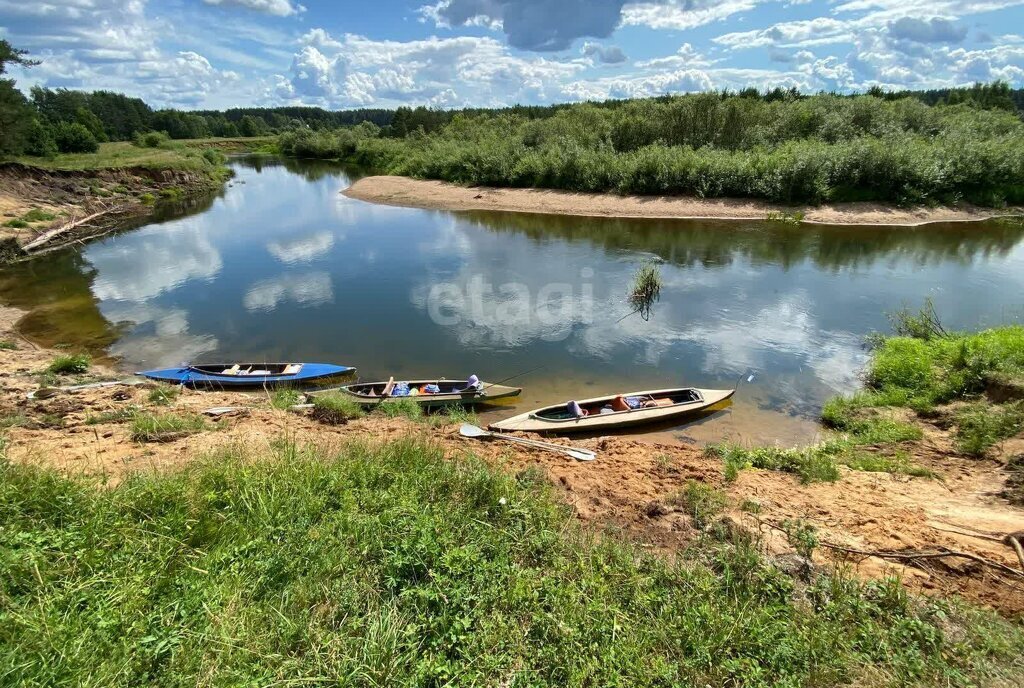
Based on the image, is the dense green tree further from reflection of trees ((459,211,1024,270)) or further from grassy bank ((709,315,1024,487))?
grassy bank ((709,315,1024,487))

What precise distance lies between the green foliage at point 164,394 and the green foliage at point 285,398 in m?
2.05

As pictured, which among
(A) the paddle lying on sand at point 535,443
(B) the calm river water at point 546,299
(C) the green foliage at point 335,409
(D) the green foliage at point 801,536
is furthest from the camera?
(B) the calm river water at point 546,299

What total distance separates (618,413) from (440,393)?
13.6 ft

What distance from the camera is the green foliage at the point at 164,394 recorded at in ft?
36.5

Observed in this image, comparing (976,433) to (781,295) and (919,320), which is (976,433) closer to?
(919,320)

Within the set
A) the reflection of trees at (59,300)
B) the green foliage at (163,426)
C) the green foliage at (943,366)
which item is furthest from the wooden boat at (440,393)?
the reflection of trees at (59,300)

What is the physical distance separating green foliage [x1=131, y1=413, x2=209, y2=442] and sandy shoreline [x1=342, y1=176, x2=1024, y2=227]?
30459 mm

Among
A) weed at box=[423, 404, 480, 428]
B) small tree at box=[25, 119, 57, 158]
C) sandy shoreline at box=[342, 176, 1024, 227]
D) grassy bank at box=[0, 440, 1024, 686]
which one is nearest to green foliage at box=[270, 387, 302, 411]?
weed at box=[423, 404, 480, 428]

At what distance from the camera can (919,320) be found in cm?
1472

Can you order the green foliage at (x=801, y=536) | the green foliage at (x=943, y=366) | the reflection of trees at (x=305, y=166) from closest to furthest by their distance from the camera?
1. the green foliage at (x=801, y=536)
2. the green foliage at (x=943, y=366)
3. the reflection of trees at (x=305, y=166)

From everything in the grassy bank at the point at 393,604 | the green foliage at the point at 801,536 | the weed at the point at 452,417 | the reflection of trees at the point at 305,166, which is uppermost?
the reflection of trees at the point at 305,166

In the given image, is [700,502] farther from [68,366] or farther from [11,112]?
[11,112]

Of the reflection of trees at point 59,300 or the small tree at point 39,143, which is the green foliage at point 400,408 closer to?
A: the reflection of trees at point 59,300

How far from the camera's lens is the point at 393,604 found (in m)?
4.39
